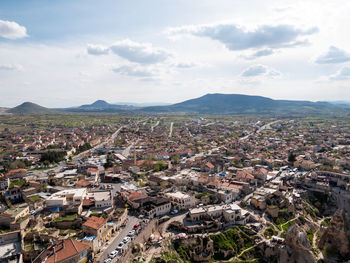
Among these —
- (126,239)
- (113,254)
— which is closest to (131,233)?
(126,239)

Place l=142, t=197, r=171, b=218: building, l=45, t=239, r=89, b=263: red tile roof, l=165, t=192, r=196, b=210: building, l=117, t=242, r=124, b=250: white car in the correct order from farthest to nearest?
l=165, t=192, r=196, b=210: building < l=142, t=197, r=171, b=218: building < l=117, t=242, r=124, b=250: white car < l=45, t=239, r=89, b=263: red tile roof

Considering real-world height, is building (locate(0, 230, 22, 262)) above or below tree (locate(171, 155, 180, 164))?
above

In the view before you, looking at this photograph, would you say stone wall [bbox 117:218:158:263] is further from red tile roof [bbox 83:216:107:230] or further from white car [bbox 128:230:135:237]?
red tile roof [bbox 83:216:107:230]

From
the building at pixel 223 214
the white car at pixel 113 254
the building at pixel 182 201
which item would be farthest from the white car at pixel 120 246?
the building at pixel 182 201

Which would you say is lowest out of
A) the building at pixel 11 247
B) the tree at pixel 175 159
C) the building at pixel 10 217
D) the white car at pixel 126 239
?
the white car at pixel 126 239

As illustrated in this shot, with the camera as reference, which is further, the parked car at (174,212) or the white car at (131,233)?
the parked car at (174,212)

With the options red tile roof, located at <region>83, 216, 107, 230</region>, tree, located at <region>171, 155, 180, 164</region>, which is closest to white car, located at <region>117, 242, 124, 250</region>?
red tile roof, located at <region>83, 216, 107, 230</region>

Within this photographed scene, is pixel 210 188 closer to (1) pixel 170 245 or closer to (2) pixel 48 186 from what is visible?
(1) pixel 170 245

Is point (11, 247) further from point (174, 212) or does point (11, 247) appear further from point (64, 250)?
point (174, 212)

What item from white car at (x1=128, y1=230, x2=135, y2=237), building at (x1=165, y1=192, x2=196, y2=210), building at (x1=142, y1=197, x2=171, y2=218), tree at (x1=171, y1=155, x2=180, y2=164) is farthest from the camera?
tree at (x1=171, y1=155, x2=180, y2=164)

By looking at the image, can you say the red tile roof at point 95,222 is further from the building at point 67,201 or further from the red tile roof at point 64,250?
the building at point 67,201
